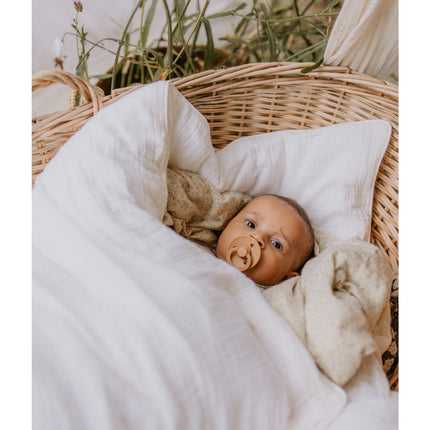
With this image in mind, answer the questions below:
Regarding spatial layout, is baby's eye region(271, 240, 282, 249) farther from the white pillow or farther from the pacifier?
the white pillow

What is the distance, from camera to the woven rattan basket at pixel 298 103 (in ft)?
3.35

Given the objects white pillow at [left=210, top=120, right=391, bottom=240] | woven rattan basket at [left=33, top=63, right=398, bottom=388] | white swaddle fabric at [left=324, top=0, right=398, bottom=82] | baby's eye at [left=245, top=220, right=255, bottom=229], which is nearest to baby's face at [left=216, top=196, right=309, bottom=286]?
baby's eye at [left=245, top=220, right=255, bottom=229]

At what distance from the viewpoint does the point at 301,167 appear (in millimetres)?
1083

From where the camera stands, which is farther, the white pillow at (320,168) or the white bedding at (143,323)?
the white pillow at (320,168)

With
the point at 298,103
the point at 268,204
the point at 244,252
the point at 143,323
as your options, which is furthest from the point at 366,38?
the point at 143,323

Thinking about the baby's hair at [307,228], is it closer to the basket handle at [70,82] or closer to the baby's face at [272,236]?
the baby's face at [272,236]

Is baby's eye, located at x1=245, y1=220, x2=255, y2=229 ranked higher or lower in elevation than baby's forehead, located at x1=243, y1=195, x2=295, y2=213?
lower

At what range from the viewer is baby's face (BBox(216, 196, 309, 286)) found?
3.01 feet

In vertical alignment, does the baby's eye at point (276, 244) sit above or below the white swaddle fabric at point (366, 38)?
below

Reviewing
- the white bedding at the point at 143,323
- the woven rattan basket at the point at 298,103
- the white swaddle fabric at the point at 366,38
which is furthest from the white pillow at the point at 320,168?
the white bedding at the point at 143,323

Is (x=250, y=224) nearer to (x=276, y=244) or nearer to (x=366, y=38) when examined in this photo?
(x=276, y=244)

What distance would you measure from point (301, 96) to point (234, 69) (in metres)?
0.19

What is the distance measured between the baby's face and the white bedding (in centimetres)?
15

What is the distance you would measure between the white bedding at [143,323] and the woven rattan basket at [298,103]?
0.23 meters
